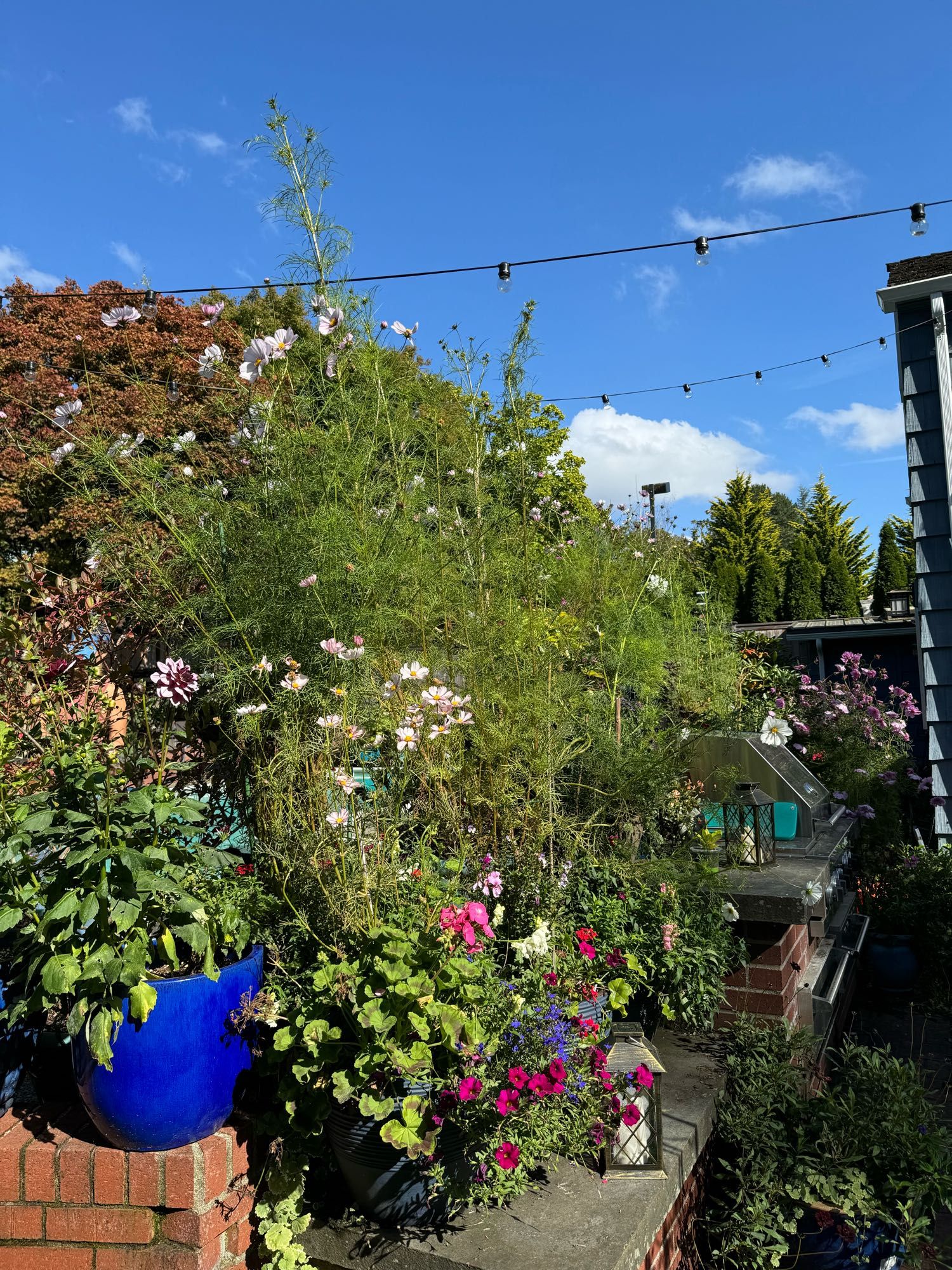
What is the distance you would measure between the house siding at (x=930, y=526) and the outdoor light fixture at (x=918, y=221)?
761mm

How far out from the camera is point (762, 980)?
2656 millimetres

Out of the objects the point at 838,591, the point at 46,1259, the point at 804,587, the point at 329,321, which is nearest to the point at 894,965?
the point at 46,1259

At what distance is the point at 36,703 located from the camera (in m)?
2.48

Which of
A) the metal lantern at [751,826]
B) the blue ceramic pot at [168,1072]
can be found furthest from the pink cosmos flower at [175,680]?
the metal lantern at [751,826]

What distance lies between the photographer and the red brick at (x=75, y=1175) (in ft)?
5.71

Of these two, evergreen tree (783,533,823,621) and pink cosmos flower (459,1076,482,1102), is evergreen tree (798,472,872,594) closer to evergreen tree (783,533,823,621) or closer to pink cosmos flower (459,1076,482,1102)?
evergreen tree (783,533,823,621)

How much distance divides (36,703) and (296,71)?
2471 millimetres

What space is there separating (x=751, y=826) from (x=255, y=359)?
2.22m

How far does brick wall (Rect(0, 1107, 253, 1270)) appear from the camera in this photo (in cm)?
170

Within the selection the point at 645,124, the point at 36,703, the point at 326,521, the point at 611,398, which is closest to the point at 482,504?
the point at 326,521

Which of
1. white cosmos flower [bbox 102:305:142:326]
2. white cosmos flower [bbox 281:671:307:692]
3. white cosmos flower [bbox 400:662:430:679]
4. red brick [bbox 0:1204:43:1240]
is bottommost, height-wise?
red brick [bbox 0:1204:43:1240]

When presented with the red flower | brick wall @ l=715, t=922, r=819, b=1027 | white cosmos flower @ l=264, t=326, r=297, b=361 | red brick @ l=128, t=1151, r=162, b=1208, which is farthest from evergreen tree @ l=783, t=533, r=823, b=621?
red brick @ l=128, t=1151, r=162, b=1208

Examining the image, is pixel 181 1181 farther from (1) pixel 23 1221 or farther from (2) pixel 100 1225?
(1) pixel 23 1221

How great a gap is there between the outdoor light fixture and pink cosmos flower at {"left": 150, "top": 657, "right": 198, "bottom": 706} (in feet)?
15.7
